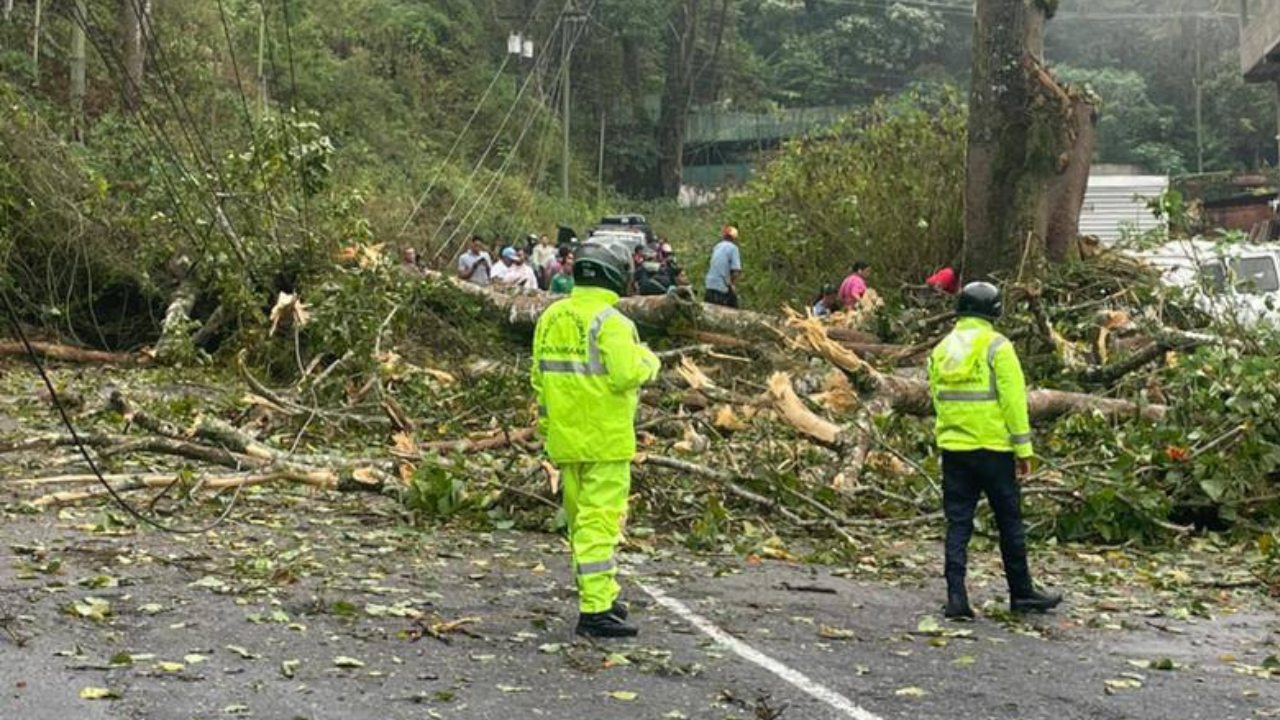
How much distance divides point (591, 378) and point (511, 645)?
115cm

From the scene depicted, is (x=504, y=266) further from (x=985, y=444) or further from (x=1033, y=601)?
(x=1033, y=601)

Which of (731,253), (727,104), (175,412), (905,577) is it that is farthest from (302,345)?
(727,104)

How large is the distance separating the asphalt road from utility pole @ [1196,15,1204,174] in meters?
46.6

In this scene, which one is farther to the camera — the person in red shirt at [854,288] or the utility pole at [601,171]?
the utility pole at [601,171]

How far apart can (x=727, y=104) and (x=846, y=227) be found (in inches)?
1543

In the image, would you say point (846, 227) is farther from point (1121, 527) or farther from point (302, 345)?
point (1121, 527)

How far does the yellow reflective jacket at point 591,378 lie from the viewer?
630 centimetres

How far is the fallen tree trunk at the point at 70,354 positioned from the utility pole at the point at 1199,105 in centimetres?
4175

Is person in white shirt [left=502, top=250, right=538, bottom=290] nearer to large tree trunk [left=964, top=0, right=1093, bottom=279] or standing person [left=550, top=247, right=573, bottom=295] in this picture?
standing person [left=550, top=247, right=573, bottom=295]

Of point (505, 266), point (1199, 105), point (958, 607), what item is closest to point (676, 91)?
point (1199, 105)

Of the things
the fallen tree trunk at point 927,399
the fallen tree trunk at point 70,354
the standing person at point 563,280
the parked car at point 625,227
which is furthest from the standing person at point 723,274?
the parked car at point 625,227

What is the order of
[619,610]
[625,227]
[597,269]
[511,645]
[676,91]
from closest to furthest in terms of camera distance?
1. [511,645]
2. [619,610]
3. [597,269]
4. [625,227]
5. [676,91]

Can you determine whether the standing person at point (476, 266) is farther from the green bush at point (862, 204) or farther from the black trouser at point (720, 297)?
the green bush at point (862, 204)

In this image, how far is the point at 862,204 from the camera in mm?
18500
